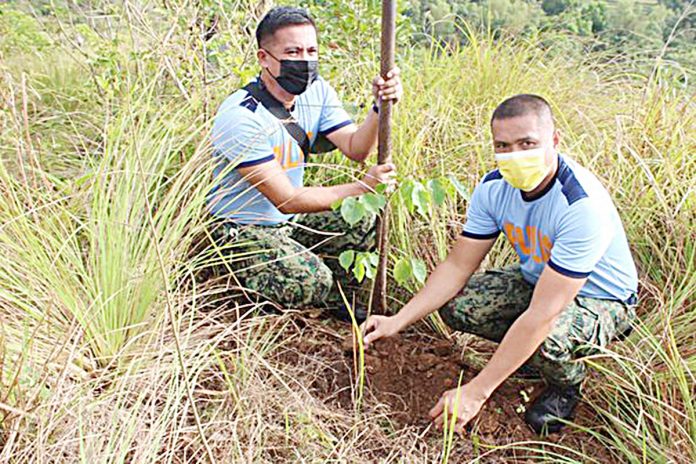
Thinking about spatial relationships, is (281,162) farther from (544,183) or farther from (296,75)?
(544,183)

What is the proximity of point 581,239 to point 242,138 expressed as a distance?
1220mm

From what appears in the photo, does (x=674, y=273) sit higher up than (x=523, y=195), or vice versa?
(x=523, y=195)

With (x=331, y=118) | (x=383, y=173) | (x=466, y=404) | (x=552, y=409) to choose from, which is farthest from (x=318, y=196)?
(x=552, y=409)

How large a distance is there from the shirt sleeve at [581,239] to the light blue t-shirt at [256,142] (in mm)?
965

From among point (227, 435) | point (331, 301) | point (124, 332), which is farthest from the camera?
point (331, 301)

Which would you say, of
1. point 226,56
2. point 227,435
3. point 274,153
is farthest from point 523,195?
point 226,56

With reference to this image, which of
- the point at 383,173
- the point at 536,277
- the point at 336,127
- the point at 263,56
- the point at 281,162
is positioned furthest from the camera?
the point at 336,127

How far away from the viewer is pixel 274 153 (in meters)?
2.47

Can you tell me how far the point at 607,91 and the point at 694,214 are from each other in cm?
135

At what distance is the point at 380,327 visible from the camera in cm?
215

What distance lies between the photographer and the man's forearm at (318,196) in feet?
7.80

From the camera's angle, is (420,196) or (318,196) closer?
(420,196)

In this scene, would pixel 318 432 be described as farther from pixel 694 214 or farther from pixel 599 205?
pixel 694 214

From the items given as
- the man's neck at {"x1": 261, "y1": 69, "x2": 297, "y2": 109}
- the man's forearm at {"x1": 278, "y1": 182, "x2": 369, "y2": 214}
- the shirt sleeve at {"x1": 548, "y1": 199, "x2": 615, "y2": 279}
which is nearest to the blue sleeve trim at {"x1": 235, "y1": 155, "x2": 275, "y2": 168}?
the man's forearm at {"x1": 278, "y1": 182, "x2": 369, "y2": 214}
